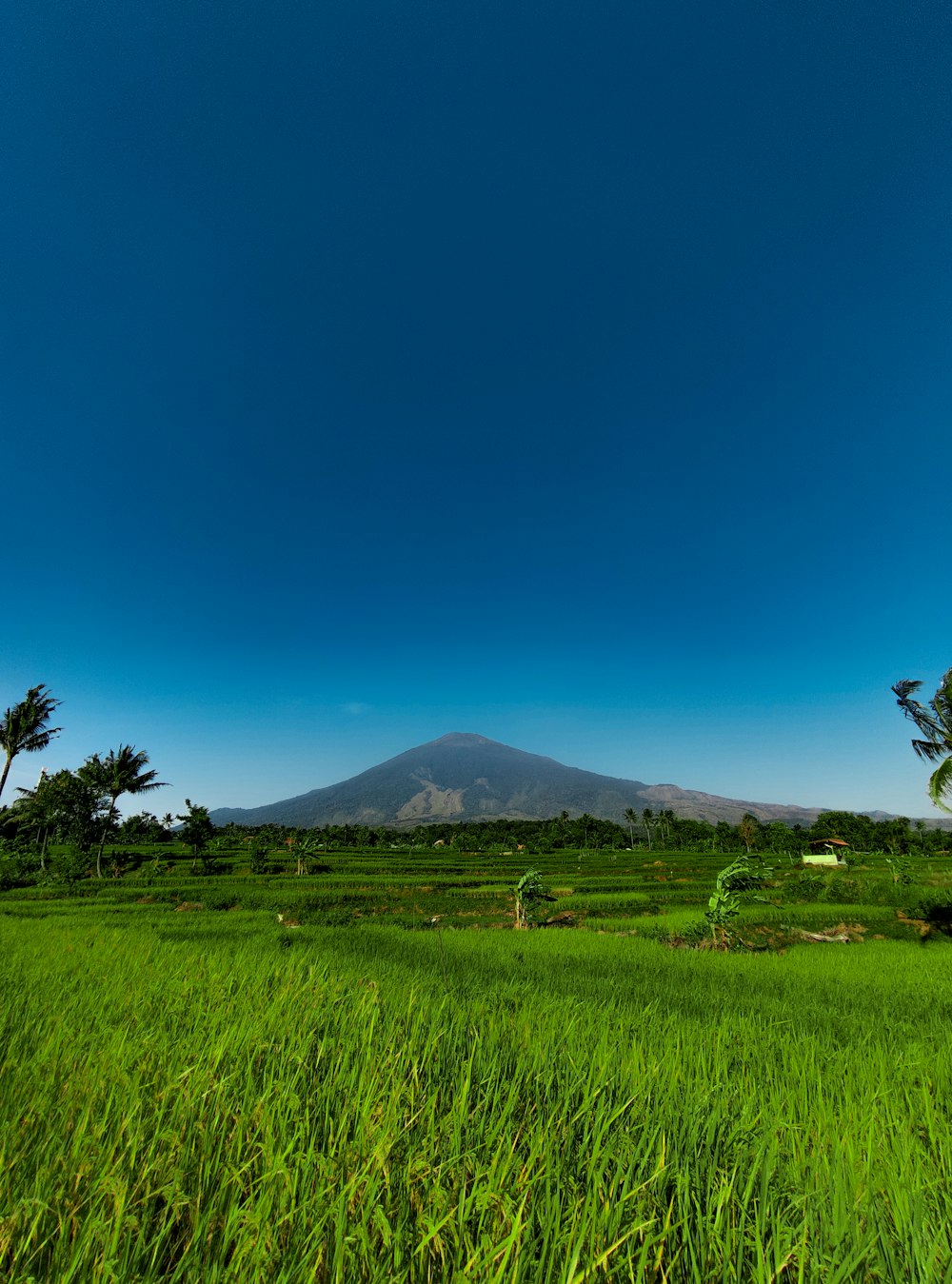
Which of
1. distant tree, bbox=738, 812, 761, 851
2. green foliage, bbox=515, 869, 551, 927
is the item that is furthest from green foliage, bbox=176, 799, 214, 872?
distant tree, bbox=738, 812, 761, 851

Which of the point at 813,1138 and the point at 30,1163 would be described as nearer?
the point at 30,1163

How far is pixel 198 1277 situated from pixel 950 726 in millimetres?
21818

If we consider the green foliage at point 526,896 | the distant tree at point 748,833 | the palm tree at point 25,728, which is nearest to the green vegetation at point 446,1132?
the green foliage at point 526,896

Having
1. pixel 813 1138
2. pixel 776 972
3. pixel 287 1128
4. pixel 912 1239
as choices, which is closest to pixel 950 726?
pixel 776 972

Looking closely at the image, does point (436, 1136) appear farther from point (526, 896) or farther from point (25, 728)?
point (25, 728)

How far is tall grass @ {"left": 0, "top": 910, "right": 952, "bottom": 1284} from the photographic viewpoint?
1.33 metres

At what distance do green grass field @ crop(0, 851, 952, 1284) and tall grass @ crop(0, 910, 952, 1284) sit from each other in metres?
0.02

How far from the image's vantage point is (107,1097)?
2328 mm

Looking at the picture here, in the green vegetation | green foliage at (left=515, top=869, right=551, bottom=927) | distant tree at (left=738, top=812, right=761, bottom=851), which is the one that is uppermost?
the green vegetation

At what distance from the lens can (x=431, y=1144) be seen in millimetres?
1869

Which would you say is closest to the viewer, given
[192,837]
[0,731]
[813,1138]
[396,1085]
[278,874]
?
[396,1085]

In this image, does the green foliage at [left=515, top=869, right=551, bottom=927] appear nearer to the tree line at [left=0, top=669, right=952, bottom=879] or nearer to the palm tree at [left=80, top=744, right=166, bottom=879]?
the tree line at [left=0, top=669, right=952, bottom=879]

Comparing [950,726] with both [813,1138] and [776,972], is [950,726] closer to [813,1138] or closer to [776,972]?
[776,972]

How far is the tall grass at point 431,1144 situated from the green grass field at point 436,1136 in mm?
17
